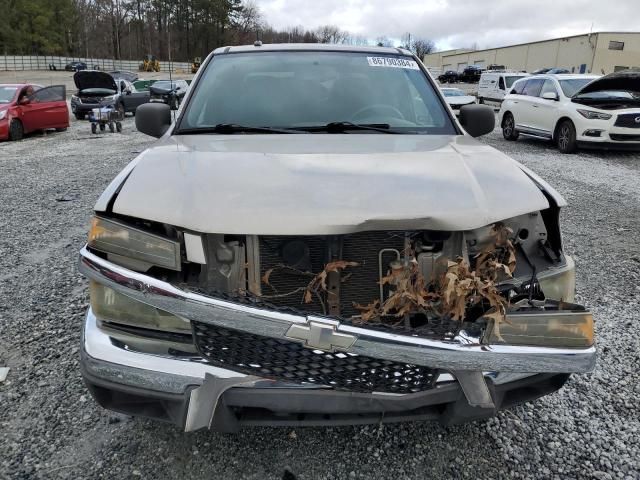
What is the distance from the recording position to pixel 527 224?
2.13 meters

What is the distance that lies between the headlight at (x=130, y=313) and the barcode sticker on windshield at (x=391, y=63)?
2.29m

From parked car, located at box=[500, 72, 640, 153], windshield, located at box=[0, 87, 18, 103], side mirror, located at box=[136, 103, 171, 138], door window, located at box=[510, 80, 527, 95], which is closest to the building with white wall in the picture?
door window, located at box=[510, 80, 527, 95]

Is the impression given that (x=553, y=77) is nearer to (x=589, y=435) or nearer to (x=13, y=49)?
(x=589, y=435)

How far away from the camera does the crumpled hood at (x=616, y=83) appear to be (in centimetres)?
1062

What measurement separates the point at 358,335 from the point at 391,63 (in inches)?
94.1

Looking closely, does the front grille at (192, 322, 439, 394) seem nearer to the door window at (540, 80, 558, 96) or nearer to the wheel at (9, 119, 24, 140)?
the door window at (540, 80, 558, 96)

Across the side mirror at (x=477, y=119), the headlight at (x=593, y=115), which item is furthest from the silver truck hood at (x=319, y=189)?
the headlight at (x=593, y=115)

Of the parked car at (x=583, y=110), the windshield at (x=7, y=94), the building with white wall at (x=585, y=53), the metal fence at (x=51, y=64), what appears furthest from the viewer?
the metal fence at (x=51, y=64)

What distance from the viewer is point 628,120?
394 inches

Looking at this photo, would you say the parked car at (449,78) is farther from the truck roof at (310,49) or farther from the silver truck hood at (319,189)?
the silver truck hood at (319,189)

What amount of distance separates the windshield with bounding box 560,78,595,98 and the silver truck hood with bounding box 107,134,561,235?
1038cm

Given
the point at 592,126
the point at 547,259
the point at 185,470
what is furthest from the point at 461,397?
the point at 592,126

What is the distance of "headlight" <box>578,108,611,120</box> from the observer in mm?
10117

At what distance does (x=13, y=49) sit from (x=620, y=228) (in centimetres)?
7233
